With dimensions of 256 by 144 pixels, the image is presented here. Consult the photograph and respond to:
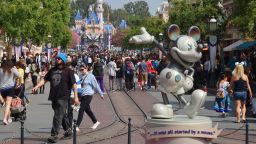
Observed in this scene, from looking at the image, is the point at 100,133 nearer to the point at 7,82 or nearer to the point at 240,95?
the point at 7,82

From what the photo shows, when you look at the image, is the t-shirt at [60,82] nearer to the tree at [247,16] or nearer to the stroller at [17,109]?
the stroller at [17,109]

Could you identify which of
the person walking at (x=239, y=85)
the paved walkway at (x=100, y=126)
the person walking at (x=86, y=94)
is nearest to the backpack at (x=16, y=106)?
the paved walkway at (x=100, y=126)

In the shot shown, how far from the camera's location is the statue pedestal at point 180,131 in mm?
10414

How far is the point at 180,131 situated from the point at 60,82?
4.69m

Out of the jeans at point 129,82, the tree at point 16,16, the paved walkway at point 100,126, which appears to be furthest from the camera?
the tree at point 16,16

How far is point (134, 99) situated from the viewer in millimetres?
27641

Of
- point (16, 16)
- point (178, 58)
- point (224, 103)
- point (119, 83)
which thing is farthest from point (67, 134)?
point (16, 16)

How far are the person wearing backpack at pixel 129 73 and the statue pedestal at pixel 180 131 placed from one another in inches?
894

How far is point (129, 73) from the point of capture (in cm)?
3338

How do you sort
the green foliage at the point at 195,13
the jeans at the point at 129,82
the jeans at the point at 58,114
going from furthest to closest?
the green foliage at the point at 195,13 < the jeans at the point at 129,82 < the jeans at the point at 58,114

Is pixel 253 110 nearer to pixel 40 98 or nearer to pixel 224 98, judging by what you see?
pixel 224 98

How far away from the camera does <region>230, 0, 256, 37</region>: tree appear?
3208 cm

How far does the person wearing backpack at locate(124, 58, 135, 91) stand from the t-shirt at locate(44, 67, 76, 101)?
18.8 metres

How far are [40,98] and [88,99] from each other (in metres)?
12.0
